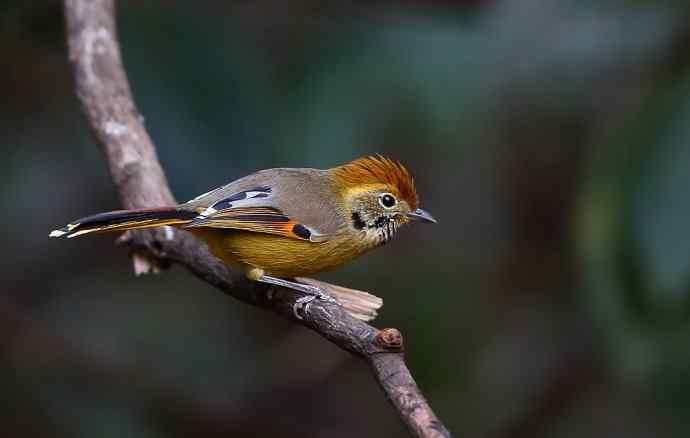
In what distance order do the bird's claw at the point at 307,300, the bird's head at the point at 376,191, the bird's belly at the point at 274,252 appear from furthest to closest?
the bird's head at the point at 376,191 → the bird's belly at the point at 274,252 → the bird's claw at the point at 307,300

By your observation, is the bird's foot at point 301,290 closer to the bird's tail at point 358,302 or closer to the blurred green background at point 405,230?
the bird's tail at point 358,302

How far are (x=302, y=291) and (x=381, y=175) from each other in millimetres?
701

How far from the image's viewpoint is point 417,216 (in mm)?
3979

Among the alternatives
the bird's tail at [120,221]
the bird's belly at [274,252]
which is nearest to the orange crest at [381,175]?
the bird's belly at [274,252]

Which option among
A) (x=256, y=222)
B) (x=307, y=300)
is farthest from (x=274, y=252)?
(x=307, y=300)

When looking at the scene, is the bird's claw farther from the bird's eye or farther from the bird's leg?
the bird's eye

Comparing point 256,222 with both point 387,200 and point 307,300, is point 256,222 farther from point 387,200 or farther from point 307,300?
point 387,200

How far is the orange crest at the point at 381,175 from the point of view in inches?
153

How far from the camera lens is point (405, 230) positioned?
21.5 feet

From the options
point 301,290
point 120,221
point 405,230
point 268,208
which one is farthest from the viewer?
point 405,230

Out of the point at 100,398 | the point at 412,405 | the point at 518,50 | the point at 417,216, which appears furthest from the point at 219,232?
the point at 518,50

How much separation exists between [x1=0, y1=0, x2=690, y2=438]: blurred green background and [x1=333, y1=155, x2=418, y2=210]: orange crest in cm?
57

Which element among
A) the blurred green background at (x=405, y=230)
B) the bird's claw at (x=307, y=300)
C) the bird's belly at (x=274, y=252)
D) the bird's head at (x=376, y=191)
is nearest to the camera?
the bird's claw at (x=307, y=300)

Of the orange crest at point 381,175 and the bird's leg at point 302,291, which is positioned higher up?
the orange crest at point 381,175
